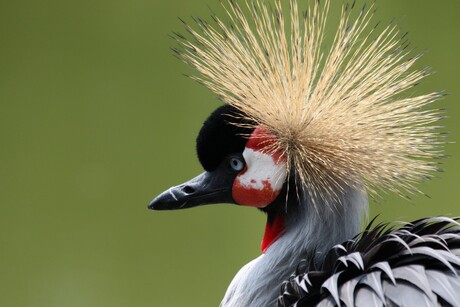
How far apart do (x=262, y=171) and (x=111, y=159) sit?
124 centimetres

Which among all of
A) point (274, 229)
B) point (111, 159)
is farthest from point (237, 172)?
point (111, 159)

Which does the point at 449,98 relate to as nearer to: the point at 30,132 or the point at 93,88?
the point at 93,88

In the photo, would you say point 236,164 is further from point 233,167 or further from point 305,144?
point 305,144

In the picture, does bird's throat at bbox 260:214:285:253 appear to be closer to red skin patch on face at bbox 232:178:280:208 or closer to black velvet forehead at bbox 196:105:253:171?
red skin patch on face at bbox 232:178:280:208

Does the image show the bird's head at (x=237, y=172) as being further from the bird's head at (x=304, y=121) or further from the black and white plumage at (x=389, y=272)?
the black and white plumage at (x=389, y=272)

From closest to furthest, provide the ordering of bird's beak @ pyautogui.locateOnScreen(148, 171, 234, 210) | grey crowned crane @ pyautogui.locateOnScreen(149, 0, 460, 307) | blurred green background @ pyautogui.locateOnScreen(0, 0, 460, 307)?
grey crowned crane @ pyautogui.locateOnScreen(149, 0, 460, 307), bird's beak @ pyautogui.locateOnScreen(148, 171, 234, 210), blurred green background @ pyautogui.locateOnScreen(0, 0, 460, 307)

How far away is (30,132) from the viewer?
2.75 meters

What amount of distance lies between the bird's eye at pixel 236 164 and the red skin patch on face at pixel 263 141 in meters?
0.05

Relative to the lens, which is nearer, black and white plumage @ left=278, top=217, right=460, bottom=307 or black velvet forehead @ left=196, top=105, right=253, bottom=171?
black and white plumage @ left=278, top=217, right=460, bottom=307

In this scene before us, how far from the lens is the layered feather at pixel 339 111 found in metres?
1.52

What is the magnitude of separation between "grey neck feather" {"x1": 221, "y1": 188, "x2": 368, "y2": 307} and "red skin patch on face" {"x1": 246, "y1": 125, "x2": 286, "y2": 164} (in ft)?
0.29

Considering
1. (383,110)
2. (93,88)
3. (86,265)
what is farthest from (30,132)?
(383,110)

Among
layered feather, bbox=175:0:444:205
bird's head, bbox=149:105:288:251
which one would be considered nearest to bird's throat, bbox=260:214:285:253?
bird's head, bbox=149:105:288:251

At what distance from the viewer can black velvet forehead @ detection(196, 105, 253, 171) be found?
5.22 ft
